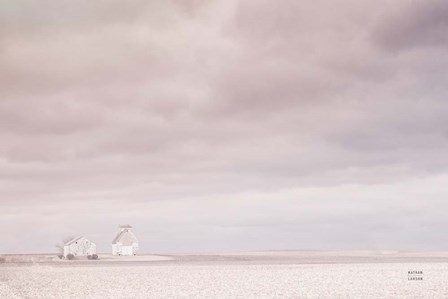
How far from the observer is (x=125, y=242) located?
159 metres

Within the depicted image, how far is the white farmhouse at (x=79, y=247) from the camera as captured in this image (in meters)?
153

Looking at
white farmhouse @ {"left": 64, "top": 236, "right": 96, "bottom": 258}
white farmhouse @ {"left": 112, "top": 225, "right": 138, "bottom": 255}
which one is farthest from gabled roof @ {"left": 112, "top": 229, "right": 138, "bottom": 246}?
white farmhouse @ {"left": 64, "top": 236, "right": 96, "bottom": 258}

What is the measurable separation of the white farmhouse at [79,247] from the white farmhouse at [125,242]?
286 inches

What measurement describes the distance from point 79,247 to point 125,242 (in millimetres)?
12021

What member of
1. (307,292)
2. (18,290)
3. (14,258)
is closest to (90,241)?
(14,258)

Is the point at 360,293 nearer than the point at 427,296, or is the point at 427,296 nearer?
the point at 427,296

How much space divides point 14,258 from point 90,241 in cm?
1965

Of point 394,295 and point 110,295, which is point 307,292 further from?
point 110,295

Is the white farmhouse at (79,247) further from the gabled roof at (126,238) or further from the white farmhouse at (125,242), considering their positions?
the gabled roof at (126,238)

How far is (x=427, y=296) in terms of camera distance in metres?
38.5

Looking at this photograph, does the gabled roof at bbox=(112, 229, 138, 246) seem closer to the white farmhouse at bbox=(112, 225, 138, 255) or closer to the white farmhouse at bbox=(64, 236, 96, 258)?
the white farmhouse at bbox=(112, 225, 138, 255)

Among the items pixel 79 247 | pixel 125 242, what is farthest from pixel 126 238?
pixel 79 247

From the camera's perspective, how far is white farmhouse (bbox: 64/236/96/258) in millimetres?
153000

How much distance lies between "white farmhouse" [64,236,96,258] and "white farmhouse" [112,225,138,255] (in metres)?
7.26
